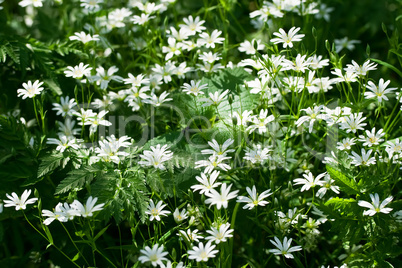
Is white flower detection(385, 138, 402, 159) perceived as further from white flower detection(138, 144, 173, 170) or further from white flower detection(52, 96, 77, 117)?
white flower detection(52, 96, 77, 117)

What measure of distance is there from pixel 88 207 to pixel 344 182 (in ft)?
3.51

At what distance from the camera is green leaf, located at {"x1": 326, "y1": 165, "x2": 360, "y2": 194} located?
213cm

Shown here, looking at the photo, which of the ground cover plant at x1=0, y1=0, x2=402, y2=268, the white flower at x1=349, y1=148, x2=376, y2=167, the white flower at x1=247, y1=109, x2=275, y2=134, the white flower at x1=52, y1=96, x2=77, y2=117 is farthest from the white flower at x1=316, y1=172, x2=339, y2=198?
the white flower at x1=52, y1=96, x2=77, y2=117

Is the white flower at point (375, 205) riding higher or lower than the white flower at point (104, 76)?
lower

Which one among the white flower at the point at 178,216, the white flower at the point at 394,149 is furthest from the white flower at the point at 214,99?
the white flower at the point at 394,149

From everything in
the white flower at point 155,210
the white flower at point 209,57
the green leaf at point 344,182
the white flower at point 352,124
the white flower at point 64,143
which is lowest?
the white flower at point 155,210

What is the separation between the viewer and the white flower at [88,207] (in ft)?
6.63

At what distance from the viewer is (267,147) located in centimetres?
244

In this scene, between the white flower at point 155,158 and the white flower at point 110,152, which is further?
the white flower at point 110,152

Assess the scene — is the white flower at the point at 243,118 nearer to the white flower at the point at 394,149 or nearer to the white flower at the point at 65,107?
the white flower at the point at 394,149

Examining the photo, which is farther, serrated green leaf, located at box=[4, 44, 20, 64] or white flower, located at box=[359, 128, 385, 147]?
serrated green leaf, located at box=[4, 44, 20, 64]

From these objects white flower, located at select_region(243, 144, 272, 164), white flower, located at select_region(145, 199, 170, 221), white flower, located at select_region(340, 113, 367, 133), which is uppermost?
white flower, located at select_region(340, 113, 367, 133)

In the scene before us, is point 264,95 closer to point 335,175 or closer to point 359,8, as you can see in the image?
point 335,175

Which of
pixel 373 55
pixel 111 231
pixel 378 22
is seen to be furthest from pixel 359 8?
pixel 111 231
